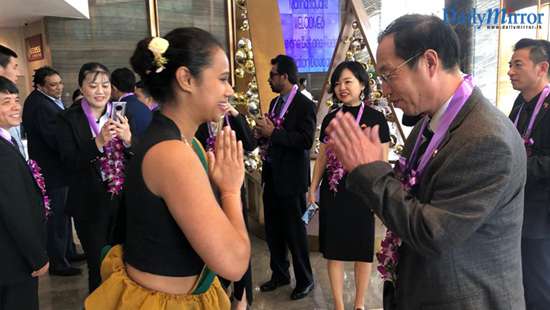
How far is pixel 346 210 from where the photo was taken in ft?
8.46

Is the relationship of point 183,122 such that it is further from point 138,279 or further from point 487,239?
point 487,239

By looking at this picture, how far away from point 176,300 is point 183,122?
1.60 ft

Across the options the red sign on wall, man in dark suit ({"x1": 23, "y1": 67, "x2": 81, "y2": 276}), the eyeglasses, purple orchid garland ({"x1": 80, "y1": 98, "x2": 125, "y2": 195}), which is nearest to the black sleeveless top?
the eyeglasses

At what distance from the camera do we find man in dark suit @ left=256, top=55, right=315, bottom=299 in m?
2.94

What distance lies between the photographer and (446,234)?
99cm

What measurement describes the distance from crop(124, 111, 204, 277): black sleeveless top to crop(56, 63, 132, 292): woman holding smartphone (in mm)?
1392

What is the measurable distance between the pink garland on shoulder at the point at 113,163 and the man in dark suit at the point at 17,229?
1.43ft

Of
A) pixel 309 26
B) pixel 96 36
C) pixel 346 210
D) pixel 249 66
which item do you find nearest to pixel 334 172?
pixel 346 210

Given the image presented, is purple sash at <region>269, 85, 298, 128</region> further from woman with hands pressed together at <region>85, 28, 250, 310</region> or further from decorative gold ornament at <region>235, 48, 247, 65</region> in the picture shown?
woman with hands pressed together at <region>85, 28, 250, 310</region>

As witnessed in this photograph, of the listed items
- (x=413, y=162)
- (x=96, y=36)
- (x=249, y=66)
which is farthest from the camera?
(x=96, y=36)

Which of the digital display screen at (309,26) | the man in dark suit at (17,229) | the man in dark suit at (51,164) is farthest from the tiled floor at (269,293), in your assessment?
the digital display screen at (309,26)

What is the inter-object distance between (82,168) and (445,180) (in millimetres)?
2146

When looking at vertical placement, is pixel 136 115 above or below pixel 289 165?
above

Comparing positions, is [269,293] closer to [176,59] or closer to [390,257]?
[390,257]
